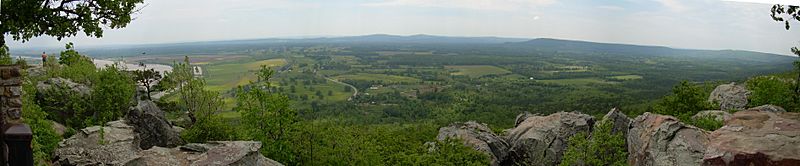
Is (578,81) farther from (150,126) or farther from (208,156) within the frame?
(208,156)

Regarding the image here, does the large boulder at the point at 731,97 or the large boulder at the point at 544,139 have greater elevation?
the large boulder at the point at 731,97

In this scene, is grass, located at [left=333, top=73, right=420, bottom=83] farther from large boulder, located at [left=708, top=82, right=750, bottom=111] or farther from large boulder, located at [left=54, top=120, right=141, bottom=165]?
large boulder, located at [left=54, top=120, right=141, bottom=165]

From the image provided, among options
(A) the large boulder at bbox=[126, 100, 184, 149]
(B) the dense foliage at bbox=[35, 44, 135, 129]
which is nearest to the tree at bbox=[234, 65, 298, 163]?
(A) the large boulder at bbox=[126, 100, 184, 149]

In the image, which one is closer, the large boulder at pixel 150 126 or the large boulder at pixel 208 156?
the large boulder at pixel 208 156

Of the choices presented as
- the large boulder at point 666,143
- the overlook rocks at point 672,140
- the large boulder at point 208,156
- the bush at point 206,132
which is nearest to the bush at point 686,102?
the overlook rocks at point 672,140

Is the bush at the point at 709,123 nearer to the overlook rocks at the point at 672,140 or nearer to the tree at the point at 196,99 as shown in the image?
the overlook rocks at the point at 672,140

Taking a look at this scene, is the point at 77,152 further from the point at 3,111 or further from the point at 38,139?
the point at 3,111

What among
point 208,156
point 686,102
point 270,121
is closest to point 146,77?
point 270,121
